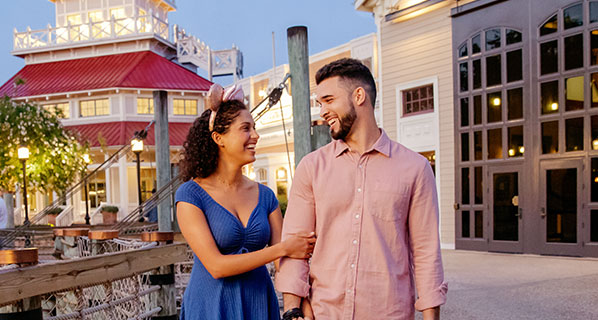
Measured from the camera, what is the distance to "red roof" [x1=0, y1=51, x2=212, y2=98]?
2477 cm

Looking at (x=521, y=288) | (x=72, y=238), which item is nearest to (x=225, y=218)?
(x=72, y=238)

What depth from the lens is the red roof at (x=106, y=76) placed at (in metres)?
24.8

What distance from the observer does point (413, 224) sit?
6.97 ft

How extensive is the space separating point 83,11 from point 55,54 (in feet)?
9.60

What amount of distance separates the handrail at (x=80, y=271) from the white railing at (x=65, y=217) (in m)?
20.7

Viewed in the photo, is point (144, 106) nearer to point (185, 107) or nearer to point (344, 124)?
point (185, 107)

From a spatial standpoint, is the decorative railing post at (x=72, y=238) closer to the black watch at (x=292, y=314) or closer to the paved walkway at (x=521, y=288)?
the paved walkway at (x=521, y=288)

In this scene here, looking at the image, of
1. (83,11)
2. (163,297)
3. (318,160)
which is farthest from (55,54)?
(318,160)

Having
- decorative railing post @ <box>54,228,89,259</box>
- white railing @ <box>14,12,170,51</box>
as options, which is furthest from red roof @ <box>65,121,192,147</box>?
decorative railing post @ <box>54,228,89,259</box>

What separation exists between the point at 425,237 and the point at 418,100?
12839 millimetres

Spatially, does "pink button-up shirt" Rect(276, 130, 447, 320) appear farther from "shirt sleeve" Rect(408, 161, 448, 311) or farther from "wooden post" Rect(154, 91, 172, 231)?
"wooden post" Rect(154, 91, 172, 231)

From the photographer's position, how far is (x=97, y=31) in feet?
90.2

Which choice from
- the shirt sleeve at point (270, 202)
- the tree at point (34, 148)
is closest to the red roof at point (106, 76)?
the tree at point (34, 148)

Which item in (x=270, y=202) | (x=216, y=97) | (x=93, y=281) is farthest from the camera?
(x=93, y=281)
